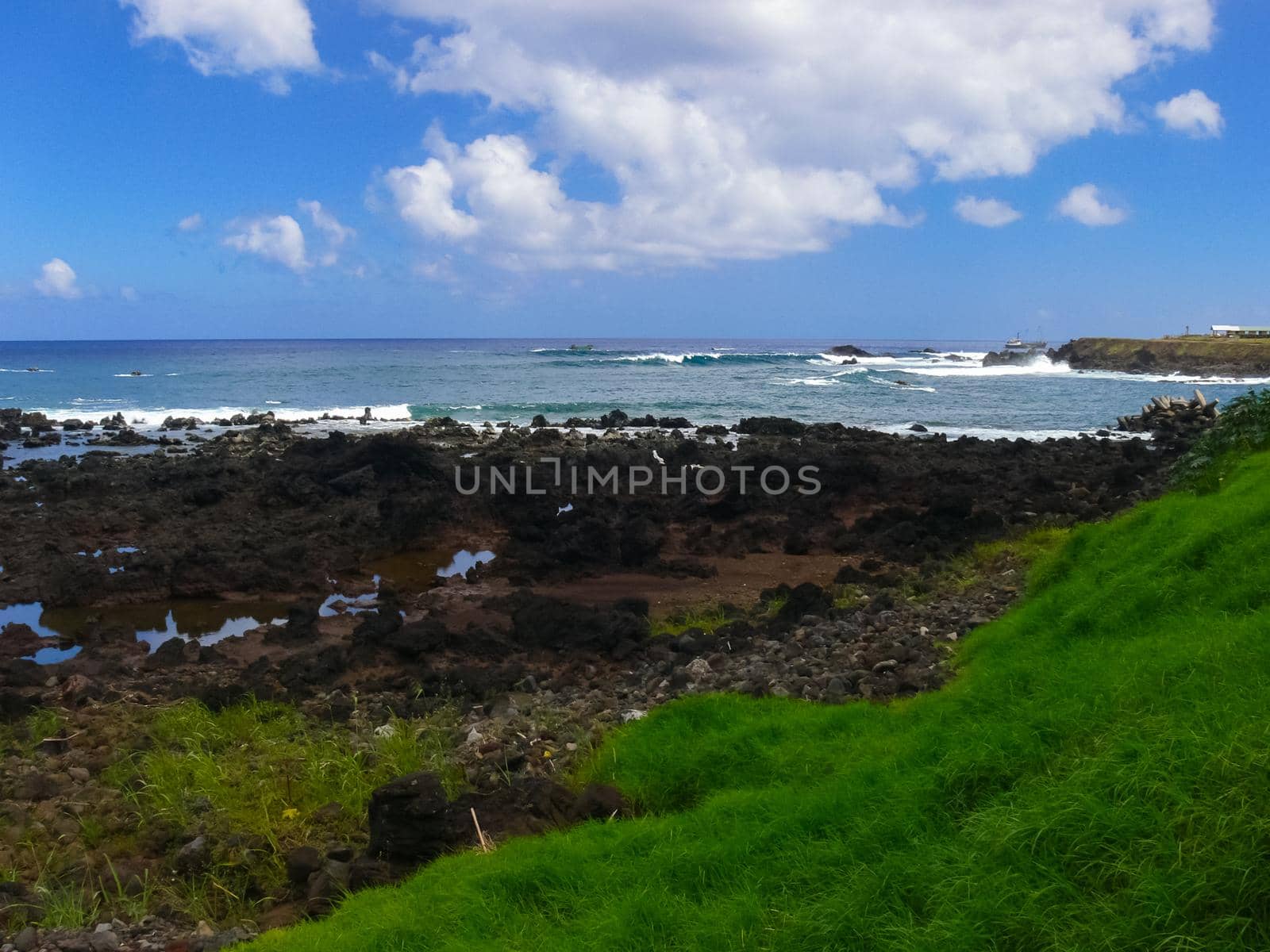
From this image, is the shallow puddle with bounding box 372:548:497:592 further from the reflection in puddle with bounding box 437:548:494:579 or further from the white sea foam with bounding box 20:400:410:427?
the white sea foam with bounding box 20:400:410:427

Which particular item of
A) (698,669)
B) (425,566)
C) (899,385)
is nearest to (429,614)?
(425,566)

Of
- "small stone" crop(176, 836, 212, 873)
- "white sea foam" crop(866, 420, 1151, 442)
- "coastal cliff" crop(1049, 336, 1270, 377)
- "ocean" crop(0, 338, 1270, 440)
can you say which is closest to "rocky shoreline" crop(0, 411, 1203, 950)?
"small stone" crop(176, 836, 212, 873)

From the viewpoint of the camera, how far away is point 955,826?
3820 millimetres

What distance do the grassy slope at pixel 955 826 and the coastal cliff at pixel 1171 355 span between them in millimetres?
64814

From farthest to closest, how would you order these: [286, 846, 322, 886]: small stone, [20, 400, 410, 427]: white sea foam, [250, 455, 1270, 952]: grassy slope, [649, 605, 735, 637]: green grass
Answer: [20, 400, 410, 427]: white sea foam
[649, 605, 735, 637]: green grass
[286, 846, 322, 886]: small stone
[250, 455, 1270, 952]: grassy slope

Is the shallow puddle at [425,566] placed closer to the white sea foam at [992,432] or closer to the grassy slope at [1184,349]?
the white sea foam at [992,432]

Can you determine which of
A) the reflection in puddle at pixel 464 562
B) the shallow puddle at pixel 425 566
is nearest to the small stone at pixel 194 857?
the shallow puddle at pixel 425 566

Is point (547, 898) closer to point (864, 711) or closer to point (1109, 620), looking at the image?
point (864, 711)

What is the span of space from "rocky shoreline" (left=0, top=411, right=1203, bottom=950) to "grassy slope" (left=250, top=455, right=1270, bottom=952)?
2.61 feet

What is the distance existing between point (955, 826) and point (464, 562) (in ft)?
Result: 40.9

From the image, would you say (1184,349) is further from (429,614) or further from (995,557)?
(429,614)

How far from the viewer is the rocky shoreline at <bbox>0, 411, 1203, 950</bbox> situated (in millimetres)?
5617

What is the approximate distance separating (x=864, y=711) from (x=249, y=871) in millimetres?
4004

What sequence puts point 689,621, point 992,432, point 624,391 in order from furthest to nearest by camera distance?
point 624,391 → point 992,432 → point 689,621
